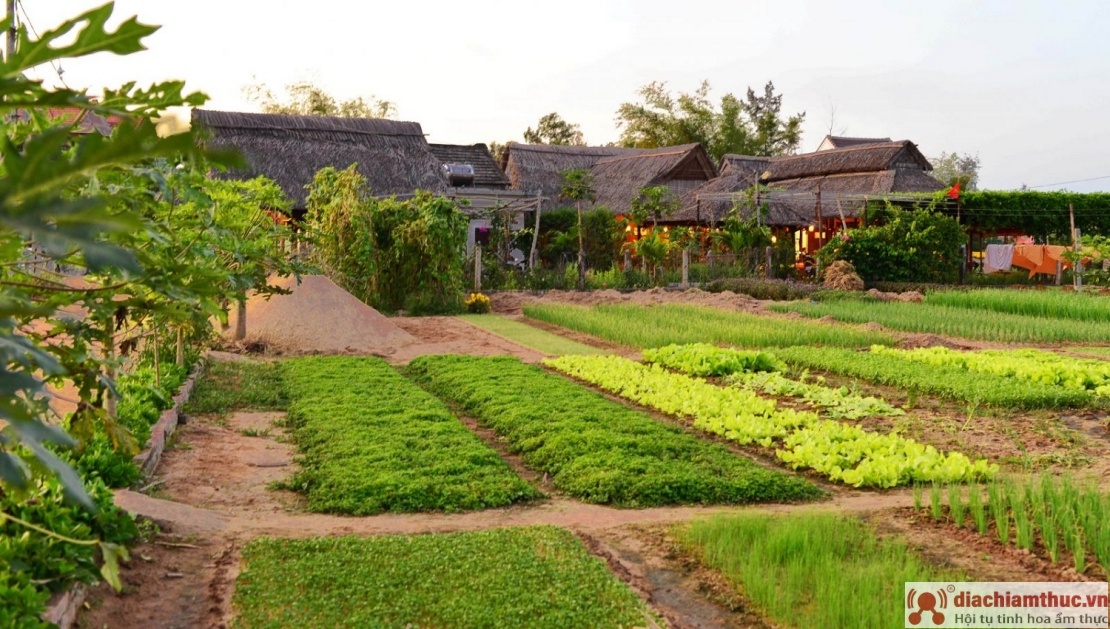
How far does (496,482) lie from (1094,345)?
39.8 feet

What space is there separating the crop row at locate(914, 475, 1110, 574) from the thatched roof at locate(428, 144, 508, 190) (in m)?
30.2

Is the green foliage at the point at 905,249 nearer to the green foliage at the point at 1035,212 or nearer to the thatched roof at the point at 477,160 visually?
the green foliage at the point at 1035,212

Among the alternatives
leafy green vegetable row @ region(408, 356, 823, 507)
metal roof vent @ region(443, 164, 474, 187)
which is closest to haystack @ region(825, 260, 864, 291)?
metal roof vent @ region(443, 164, 474, 187)

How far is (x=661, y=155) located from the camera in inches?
1539

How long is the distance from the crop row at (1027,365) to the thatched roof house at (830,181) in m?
18.3

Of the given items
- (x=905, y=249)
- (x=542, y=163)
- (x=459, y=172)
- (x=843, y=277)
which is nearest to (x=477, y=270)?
(x=843, y=277)

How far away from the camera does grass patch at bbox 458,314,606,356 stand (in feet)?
49.7

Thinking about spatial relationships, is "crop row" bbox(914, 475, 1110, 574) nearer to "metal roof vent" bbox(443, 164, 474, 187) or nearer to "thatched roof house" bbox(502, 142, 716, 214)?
"metal roof vent" bbox(443, 164, 474, 187)

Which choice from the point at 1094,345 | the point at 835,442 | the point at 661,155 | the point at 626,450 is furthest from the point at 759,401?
the point at 661,155

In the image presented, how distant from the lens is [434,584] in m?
5.04

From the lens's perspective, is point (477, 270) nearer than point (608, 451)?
No

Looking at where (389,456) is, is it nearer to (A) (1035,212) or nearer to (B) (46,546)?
(B) (46,546)

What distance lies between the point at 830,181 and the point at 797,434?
3082 centimetres

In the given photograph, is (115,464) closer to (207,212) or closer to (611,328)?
(207,212)
